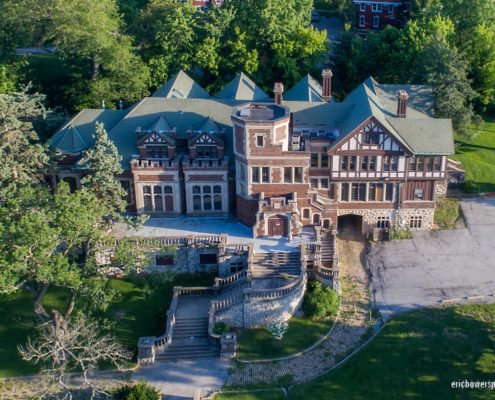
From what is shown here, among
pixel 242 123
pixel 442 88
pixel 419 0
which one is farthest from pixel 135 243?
pixel 419 0

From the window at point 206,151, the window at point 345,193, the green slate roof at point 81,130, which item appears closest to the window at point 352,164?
the window at point 345,193

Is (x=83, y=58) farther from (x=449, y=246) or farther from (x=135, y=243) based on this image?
(x=449, y=246)

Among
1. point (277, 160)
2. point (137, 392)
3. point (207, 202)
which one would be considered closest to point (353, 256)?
point (277, 160)

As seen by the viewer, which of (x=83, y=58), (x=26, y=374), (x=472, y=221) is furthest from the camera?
(x=83, y=58)

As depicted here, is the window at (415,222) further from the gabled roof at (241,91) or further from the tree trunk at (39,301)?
the tree trunk at (39,301)

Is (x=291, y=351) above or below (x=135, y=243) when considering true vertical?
below

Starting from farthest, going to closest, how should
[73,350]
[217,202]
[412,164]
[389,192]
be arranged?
1. [389,192]
2. [412,164]
3. [217,202]
4. [73,350]

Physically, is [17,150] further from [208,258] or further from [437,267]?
[437,267]
